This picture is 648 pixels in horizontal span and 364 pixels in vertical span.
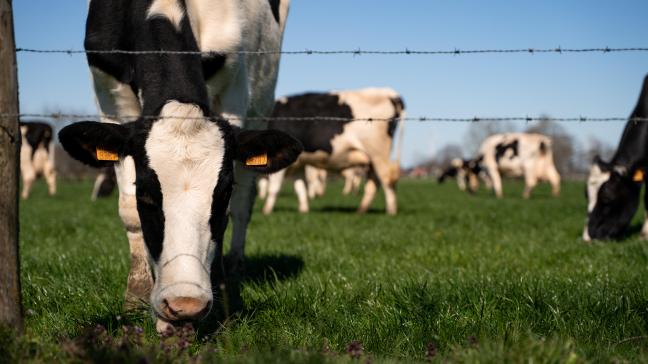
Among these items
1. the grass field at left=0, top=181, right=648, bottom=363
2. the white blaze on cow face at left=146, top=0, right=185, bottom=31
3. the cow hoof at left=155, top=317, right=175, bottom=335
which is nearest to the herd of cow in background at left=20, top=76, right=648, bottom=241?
the white blaze on cow face at left=146, top=0, right=185, bottom=31

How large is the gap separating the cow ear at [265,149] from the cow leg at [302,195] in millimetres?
11234

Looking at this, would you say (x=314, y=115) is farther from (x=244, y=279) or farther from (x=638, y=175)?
(x=244, y=279)

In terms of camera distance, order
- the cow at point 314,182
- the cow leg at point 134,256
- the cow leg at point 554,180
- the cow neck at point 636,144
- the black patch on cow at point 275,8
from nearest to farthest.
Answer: the cow leg at point 134,256, the black patch on cow at point 275,8, the cow neck at point 636,144, the cow at point 314,182, the cow leg at point 554,180

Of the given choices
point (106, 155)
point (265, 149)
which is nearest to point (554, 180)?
point (265, 149)

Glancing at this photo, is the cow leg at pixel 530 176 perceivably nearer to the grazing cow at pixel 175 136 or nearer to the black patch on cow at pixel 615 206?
the black patch on cow at pixel 615 206

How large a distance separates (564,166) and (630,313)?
4236 inches

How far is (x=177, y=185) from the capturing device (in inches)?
133

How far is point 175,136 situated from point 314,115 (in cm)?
1238

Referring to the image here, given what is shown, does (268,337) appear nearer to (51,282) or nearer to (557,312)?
(557,312)

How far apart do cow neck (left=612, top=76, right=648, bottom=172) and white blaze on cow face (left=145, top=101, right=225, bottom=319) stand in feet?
24.7

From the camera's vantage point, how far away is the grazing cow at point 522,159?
30641 mm

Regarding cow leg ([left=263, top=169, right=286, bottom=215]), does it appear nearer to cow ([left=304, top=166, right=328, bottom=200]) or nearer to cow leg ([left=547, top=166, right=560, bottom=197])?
cow ([left=304, top=166, right=328, bottom=200])

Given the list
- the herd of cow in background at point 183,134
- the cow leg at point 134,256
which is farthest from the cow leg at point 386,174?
the cow leg at point 134,256

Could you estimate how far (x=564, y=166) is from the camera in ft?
345
